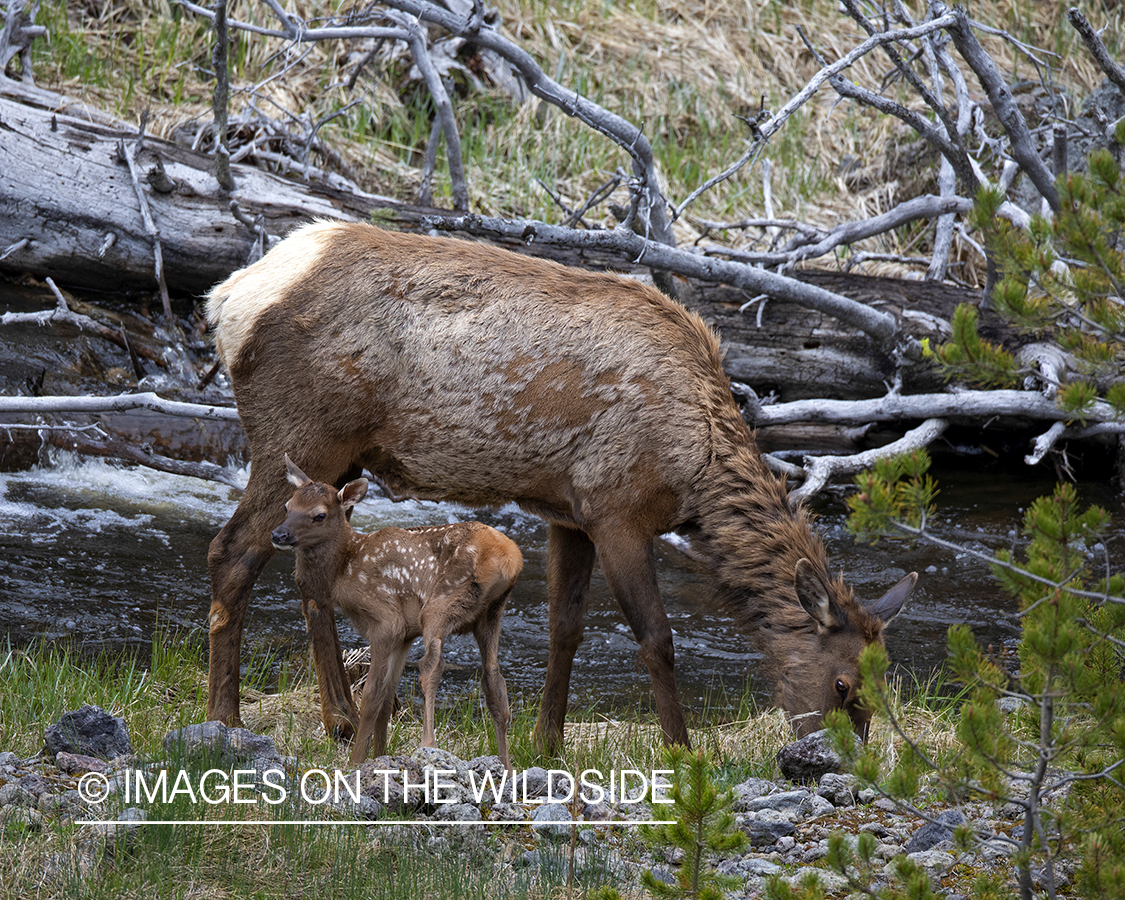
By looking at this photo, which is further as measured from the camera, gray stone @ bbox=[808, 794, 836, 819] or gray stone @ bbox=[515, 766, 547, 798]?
gray stone @ bbox=[515, 766, 547, 798]

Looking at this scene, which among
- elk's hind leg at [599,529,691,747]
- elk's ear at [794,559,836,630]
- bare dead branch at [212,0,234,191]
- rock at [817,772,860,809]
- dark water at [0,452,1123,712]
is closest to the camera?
rock at [817,772,860,809]

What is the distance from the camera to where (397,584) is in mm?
4770

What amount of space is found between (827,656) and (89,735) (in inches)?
117

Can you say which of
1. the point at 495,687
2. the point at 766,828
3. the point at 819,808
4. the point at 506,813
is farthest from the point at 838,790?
the point at 495,687

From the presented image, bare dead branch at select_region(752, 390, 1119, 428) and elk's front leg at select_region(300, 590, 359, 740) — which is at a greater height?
bare dead branch at select_region(752, 390, 1119, 428)

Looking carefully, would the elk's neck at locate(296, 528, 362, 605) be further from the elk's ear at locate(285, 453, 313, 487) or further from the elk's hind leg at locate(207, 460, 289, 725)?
the elk's hind leg at locate(207, 460, 289, 725)

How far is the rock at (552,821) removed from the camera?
3.71 meters

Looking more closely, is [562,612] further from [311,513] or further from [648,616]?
[311,513]

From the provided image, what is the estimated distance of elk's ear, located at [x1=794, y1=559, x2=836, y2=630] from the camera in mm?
4844

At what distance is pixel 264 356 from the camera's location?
5.30m

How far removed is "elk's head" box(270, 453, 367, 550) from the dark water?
1762 millimetres

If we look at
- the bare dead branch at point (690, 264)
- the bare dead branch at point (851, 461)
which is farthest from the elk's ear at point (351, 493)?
the bare dead branch at point (851, 461)

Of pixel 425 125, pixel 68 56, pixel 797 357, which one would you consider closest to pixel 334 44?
pixel 425 125

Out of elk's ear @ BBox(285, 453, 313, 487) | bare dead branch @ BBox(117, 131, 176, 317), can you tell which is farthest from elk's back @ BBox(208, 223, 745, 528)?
bare dead branch @ BBox(117, 131, 176, 317)
